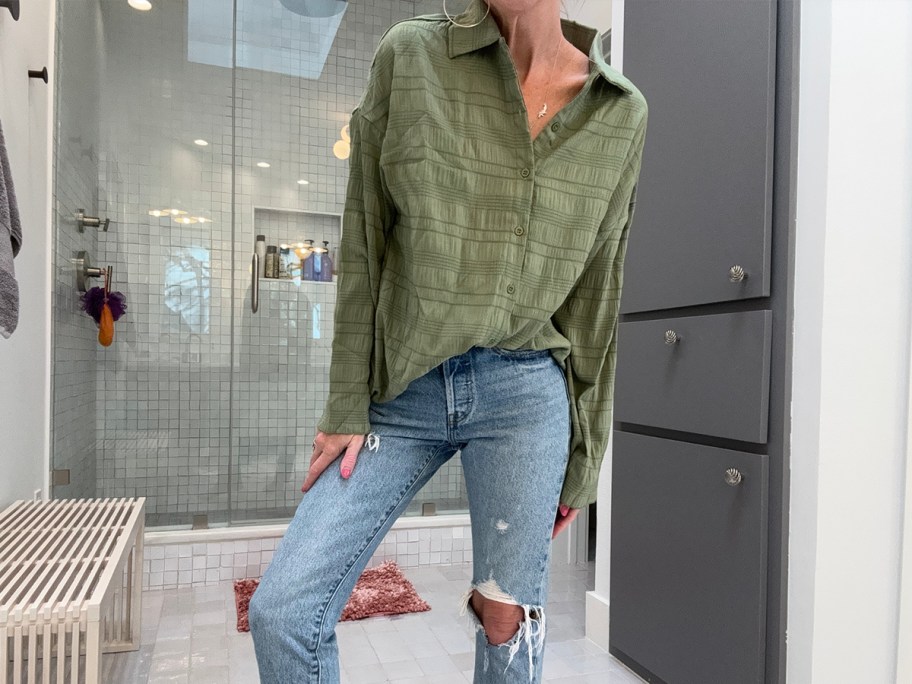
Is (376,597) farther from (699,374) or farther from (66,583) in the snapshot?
(699,374)

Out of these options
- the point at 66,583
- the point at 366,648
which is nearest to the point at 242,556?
the point at 366,648

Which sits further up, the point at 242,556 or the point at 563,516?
the point at 563,516

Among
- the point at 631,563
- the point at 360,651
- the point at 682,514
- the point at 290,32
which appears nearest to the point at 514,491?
the point at 682,514

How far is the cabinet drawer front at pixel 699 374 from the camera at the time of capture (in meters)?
1.28

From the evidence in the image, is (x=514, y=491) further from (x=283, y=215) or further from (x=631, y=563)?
(x=283, y=215)

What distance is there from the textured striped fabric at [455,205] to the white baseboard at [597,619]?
4.13ft

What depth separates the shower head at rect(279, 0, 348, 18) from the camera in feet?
9.10

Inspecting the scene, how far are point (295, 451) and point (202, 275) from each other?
823 mm

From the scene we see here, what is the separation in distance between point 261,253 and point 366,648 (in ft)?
5.32

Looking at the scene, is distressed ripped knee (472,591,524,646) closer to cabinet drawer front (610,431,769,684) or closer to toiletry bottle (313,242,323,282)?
cabinet drawer front (610,431,769,684)

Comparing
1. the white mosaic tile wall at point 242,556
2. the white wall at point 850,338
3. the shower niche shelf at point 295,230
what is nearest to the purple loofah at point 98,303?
the shower niche shelf at point 295,230

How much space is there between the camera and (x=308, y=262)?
2797 mm

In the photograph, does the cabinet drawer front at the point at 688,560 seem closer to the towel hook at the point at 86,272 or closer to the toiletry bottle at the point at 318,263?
the toiletry bottle at the point at 318,263

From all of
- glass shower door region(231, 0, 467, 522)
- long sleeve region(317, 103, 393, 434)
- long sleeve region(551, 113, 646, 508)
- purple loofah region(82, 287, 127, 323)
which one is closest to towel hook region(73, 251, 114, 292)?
purple loofah region(82, 287, 127, 323)
